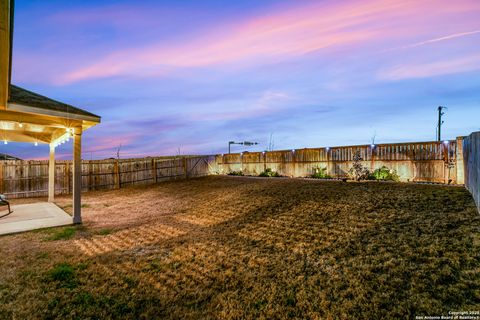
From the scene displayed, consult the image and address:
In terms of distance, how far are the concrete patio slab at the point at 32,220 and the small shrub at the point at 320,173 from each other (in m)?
10.6

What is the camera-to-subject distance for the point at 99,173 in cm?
1395

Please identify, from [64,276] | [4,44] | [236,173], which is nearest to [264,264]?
[64,276]

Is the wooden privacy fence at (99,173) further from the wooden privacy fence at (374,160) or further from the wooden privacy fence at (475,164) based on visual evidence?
the wooden privacy fence at (475,164)

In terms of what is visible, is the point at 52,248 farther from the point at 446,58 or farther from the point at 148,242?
the point at 446,58

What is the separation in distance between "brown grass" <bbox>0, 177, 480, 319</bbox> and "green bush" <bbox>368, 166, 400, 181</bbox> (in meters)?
3.89

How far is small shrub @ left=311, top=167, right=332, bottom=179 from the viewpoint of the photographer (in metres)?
12.3

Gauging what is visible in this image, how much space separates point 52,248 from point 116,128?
20.2 metres

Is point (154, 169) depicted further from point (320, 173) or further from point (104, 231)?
point (104, 231)

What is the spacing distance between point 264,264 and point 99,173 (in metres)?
13.6

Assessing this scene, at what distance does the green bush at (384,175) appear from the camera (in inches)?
395

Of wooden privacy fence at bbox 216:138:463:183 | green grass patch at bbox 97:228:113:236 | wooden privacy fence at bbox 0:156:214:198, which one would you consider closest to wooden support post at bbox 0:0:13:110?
green grass patch at bbox 97:228:113:236

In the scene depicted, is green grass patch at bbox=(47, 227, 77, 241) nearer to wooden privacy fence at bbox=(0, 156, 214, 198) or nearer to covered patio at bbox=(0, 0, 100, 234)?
covered patio at bbox=(0, 0, 100, 234)

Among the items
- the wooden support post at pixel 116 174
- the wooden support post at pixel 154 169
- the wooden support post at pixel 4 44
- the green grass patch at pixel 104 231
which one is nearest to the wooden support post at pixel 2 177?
the wooden support post at pixel 116 174

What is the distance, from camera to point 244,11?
840 cm
